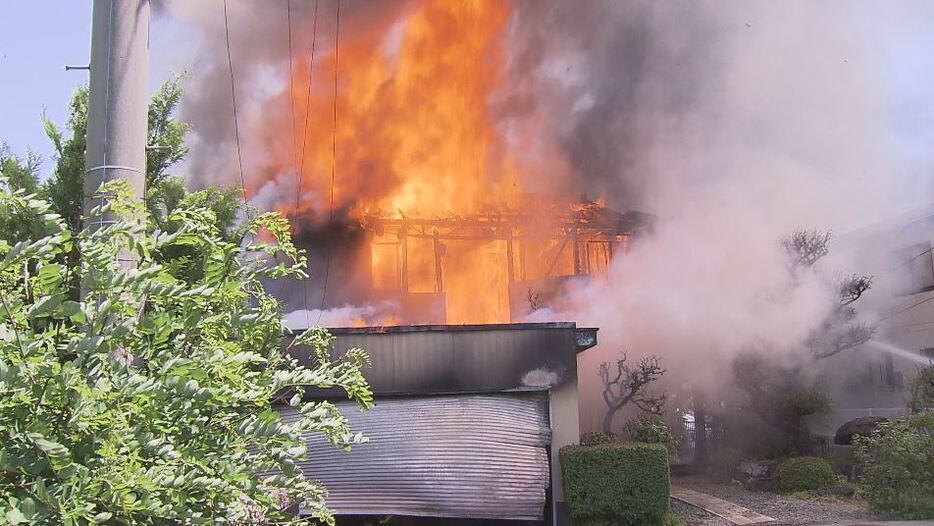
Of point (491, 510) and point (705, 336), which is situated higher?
point (705, 336)

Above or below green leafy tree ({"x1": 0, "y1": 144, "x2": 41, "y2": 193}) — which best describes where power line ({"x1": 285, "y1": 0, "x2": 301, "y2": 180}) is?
above

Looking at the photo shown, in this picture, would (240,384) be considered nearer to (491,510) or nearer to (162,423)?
(162,423)

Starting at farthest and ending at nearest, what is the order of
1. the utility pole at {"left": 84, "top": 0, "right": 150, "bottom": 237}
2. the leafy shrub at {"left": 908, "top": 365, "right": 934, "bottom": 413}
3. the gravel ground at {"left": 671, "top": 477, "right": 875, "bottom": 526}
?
the leafy shrub at {"left": 908, "top": 365, "right": 934, "bottom": 413}, the gravel ground at {"left": 671, "top": 477, "right": 875, "bottom": 526}, the utility pole at {"left": 84, "top": 0, "right": 150, "bottom": 237}

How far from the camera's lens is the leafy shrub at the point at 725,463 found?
20531mm

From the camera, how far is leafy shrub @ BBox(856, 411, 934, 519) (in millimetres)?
12984

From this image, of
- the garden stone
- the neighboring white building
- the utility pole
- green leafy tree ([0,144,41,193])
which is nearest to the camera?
the utility pole

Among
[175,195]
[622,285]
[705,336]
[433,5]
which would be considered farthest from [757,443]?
[175,195]

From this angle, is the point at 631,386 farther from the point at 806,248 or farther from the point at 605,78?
the point at 605,78

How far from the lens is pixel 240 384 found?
3.18 m

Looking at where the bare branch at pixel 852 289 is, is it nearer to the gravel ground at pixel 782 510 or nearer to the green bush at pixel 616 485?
the gravel ground at pixel 782 510

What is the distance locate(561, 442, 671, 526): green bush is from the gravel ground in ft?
7.43

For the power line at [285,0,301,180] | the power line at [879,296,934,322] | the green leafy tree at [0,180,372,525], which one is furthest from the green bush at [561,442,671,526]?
the power line at [879,296,934,322]

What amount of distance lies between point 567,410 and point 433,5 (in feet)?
50.3

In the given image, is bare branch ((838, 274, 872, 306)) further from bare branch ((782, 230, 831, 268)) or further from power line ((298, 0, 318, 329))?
power line ((298, 0, 318, 329))
